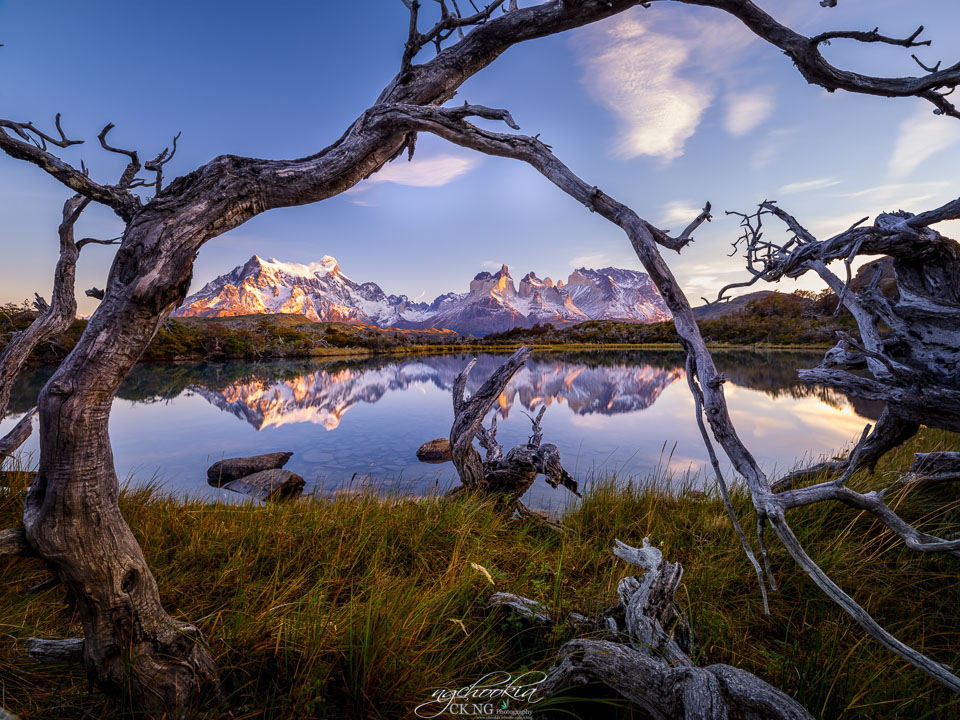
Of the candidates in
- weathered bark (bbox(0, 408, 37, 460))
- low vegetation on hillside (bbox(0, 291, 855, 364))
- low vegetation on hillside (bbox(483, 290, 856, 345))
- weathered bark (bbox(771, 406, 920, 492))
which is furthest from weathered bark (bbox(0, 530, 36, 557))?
low vegetation on hillside (bbox(483, 290, 856, 345))

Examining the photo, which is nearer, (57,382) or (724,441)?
(724,441)

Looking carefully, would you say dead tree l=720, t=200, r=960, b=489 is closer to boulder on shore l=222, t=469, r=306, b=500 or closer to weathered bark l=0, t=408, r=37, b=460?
weathered bark l=0, t=408, r=37, b=460

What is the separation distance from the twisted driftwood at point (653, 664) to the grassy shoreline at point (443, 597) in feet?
0.51

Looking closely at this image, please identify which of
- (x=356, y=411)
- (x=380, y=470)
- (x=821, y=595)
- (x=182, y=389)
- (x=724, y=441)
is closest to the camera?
(x=724, y=441)

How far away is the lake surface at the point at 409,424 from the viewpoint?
9.58 meters

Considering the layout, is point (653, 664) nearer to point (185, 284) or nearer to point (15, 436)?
point (185, 284)

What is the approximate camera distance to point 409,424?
15.7 m

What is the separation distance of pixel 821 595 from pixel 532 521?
2659mm

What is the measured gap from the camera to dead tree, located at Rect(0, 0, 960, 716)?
150 cm

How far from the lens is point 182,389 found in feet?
78.2

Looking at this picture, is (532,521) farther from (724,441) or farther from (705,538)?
(724,441)

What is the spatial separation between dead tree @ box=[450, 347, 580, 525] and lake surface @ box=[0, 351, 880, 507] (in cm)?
57

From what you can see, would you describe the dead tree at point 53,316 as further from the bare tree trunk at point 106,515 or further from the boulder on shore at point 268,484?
the boulder on shore at point 268,484

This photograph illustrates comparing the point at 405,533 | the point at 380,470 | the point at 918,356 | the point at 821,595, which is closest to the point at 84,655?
the point at 405,533
